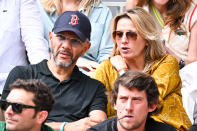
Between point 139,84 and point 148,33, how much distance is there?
0.95m

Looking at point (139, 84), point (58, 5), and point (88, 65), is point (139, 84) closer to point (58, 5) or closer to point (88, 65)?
point (88, 65)

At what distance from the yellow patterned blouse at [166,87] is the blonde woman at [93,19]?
0.44 metres

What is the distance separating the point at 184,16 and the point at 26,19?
1.53 meters

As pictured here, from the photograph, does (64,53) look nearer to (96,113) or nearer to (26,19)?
(96,113)

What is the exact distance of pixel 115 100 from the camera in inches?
131

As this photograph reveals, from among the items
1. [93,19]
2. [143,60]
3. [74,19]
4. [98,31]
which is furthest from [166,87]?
[93,19]

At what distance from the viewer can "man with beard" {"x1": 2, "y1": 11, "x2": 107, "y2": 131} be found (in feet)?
11.4

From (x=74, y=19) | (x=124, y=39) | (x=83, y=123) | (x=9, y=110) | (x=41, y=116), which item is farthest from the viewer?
(x=124, y=39)

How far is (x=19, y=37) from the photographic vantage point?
165 inches

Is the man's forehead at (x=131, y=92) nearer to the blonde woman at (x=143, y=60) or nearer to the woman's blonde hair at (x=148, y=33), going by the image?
the blonde woman at (x=143, y=60)

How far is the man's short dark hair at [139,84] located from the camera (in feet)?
10.5

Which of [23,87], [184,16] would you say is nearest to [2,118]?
[23,87]

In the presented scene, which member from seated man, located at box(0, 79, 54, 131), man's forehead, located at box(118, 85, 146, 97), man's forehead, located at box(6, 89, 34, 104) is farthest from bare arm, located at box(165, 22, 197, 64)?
man's forehead, located at box(6, 89, 34, 104)

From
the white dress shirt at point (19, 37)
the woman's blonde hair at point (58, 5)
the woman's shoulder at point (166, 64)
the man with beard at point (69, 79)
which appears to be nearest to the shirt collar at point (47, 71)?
the man with beard at point (69, 79)
